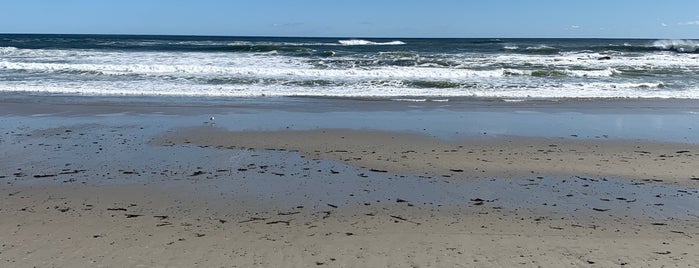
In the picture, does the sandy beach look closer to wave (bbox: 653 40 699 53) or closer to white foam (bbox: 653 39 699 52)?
wave (bbox: 653 40 699 53)

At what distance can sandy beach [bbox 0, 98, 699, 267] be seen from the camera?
166 inches

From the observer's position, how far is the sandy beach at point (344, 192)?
4.21m

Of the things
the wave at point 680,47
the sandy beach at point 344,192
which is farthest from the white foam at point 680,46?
the sandy beach at point 344,192

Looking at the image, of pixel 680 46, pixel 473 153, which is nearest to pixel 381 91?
pixel 473 153

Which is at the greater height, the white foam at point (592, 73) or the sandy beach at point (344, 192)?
the white foam at point (592, 73)

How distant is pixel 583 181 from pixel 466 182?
1341 millimetres

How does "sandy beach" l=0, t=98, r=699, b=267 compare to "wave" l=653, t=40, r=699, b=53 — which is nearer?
"sandy beach" l=0, t=98, r=699, b=267

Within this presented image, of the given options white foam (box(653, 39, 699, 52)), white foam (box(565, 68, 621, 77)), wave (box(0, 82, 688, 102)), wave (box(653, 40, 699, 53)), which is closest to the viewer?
wave (box(0, 82, 688, 102))

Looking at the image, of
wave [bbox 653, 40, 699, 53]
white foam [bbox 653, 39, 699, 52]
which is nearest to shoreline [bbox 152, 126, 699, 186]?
wave [bbox 653, 40, 699, 53]

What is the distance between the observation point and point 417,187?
245 inches

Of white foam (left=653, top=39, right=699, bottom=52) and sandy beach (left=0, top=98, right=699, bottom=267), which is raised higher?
white foam (left=653, top=39, right=699, bottom=52)

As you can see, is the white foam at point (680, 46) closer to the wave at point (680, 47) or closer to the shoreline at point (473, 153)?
the wave at point (680, 47)

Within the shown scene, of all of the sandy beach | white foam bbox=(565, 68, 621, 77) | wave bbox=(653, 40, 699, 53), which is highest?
wave bbox=(653, 40, 699, 53)

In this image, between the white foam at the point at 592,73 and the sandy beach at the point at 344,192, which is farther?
the white foam at the point at 592,73
